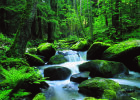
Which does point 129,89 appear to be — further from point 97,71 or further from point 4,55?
point 4,55

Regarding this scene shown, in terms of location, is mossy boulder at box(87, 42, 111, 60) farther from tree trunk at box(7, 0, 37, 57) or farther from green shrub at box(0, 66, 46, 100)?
green shrub at box(0, 66, 46, 100)

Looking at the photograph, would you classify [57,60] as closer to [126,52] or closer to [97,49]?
[97,49]

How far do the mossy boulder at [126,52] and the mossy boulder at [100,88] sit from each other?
11.2 ft

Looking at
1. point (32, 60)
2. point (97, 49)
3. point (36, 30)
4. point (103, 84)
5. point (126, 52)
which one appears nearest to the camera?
point (103, 84)

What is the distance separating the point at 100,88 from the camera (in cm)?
448

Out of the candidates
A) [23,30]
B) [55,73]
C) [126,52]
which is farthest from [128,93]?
[23,30]

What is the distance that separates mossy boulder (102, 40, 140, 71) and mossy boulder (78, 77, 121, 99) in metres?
3.42

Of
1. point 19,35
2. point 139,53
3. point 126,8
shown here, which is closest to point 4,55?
point 19,35

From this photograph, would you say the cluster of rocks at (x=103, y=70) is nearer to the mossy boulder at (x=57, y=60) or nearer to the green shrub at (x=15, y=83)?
the mossy boulder at (x=57, y=60)

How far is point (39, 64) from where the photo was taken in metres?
8.83

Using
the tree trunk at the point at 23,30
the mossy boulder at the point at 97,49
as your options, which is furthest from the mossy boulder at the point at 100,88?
the mossy boulder at the point at 97,49

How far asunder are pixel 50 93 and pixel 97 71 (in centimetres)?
295

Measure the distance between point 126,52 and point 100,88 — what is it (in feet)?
13.3

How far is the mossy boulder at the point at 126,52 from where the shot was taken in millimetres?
7296
